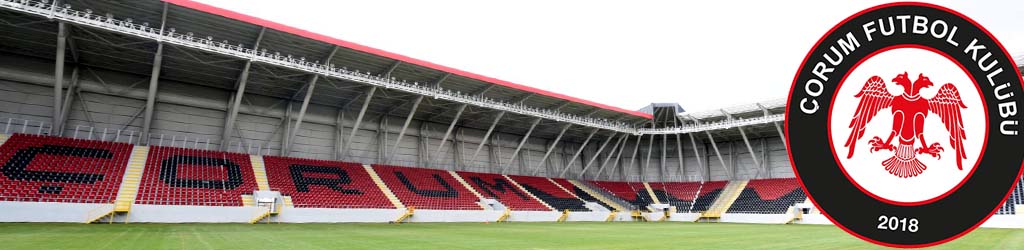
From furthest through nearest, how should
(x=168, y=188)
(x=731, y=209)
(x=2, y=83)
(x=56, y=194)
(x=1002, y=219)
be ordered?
(x=731, y=209)
(x=1002, y=219)
(x=2, y=83)
(x=168, y=188)
(x=56, y=194)

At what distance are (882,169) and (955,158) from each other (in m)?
0.23

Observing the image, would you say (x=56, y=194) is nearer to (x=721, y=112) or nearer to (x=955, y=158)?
(x=955, y=158)

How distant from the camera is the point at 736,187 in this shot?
41781mm

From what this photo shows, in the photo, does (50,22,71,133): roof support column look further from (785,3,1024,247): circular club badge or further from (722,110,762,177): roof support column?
(722,110,762,177): roof support column

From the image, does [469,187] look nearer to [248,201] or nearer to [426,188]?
[426,188]

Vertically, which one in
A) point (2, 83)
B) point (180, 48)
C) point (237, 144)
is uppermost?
point (180, 48)

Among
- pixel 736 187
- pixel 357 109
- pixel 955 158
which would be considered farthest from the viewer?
pixel 736 187

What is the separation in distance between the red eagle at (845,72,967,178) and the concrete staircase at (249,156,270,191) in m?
26.3

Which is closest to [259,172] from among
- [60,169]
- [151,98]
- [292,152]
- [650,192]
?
[292,152]

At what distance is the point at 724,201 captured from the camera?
Result: 3969 cm

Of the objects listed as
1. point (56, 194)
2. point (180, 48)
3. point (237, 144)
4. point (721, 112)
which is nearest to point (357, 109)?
point (237, 144)

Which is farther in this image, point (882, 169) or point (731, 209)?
point (731, 209)

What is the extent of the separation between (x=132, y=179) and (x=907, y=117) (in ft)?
88.3

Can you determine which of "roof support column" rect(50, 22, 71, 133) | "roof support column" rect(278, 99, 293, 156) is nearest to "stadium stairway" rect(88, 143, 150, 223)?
"roof support column" rect(50, 22, 71, 133)
